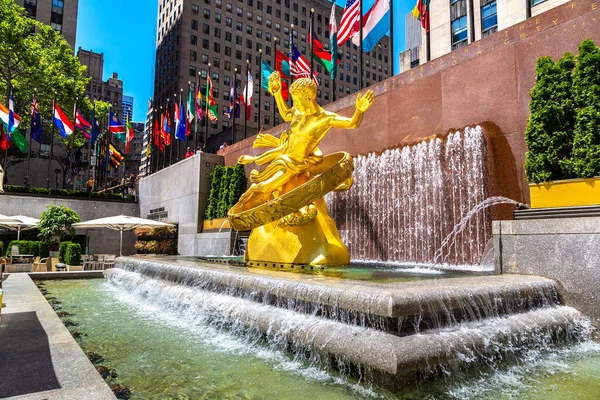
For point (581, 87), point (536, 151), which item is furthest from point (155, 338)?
point (581, 87)

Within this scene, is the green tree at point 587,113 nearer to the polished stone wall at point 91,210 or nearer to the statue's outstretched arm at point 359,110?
the statue's outstretched arm at point 359,110

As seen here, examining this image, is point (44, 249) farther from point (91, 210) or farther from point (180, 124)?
point (180, 124)

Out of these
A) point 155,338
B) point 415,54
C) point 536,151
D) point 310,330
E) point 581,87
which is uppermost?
point 415,54

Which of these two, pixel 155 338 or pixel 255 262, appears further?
pixel 255 262

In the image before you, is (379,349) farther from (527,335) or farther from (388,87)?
(388,87)

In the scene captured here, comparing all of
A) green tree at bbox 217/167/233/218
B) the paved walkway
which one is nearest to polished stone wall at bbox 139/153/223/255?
green tree at bbox 217/167/233/218

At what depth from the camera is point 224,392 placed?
3666mm

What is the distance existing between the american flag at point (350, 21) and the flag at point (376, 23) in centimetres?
46

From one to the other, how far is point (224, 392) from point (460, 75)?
35.4 feet

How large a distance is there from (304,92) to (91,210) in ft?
88.2

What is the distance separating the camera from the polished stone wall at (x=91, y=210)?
1084 inches

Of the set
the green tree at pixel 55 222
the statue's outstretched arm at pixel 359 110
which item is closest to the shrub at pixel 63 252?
the green tree at pixel 55 222

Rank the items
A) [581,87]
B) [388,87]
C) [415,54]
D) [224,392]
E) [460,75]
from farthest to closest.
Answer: [415,54] → [388,87] → [460,75] → [581,87] → [224,392]

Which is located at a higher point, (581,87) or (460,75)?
(460,75)
